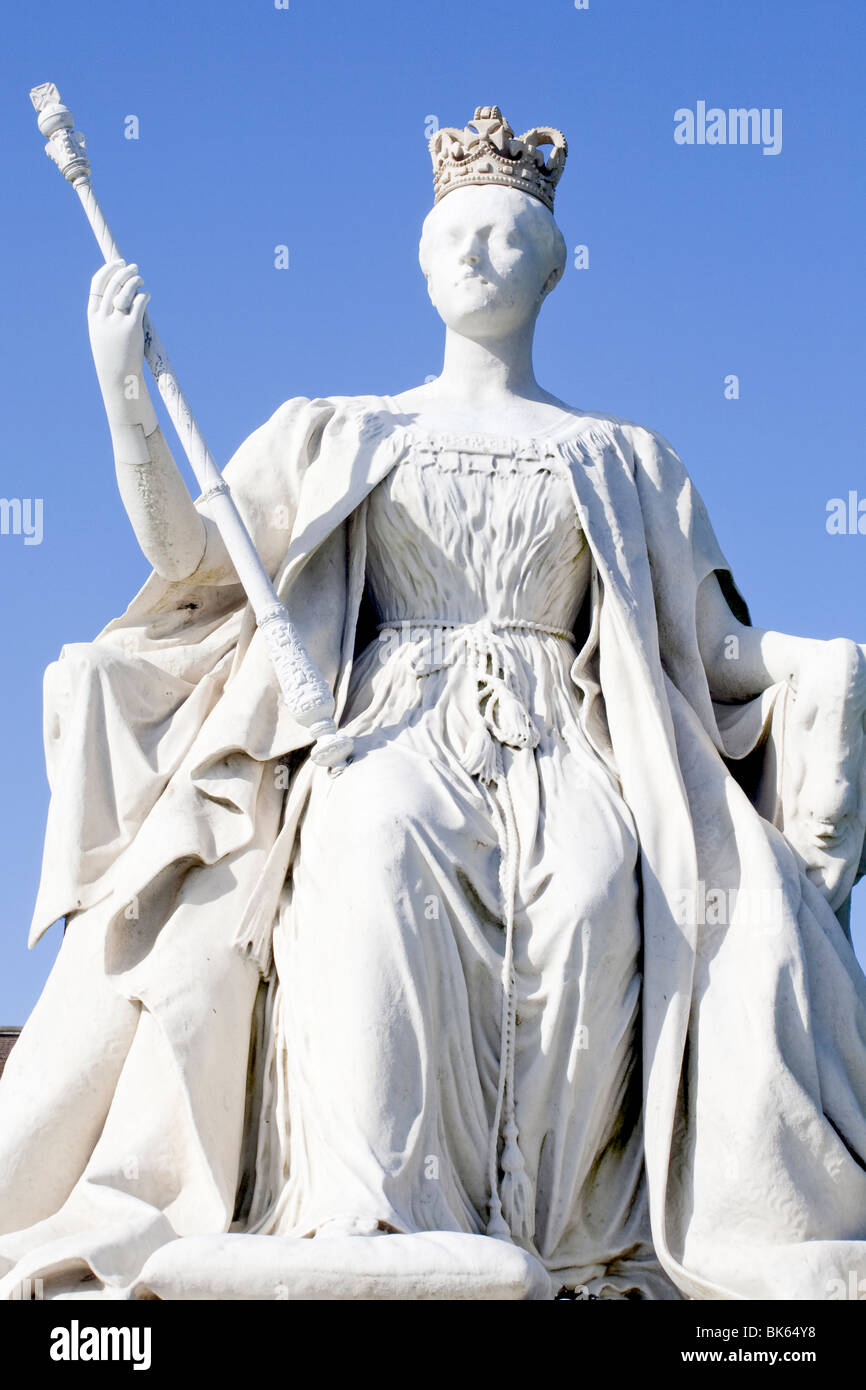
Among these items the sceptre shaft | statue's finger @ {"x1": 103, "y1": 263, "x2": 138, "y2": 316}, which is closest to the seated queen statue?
statue's finger @ {"x1": 103, "y1": 263, "x2": 138, "y2": 316}

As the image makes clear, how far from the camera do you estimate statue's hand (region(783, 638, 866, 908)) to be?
7.57m

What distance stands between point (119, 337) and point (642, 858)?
98.0 inches

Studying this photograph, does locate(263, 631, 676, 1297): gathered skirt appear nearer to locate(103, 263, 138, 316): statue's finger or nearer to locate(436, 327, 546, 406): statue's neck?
locate(436, 327, 546, 406): statue's neck

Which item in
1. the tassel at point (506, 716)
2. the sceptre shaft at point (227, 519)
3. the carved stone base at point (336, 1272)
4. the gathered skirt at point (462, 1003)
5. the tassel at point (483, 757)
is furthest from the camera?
the tassel at point (506, 716)

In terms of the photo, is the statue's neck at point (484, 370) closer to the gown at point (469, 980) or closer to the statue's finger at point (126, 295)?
the gown at point (469, 980)

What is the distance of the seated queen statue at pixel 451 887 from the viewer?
670 cm

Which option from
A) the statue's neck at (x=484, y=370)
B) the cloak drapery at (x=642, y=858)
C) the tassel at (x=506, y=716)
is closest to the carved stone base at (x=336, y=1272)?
the cloak drapery at (x=642, y=858)

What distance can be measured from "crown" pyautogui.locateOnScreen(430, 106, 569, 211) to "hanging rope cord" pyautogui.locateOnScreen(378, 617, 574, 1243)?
5.65 feet

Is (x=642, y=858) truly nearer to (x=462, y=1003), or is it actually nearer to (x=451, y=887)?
(x=451, y=887)

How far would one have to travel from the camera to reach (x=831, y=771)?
757 cm

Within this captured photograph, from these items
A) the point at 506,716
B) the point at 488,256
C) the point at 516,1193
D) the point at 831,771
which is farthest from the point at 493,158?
the point at 516,1193

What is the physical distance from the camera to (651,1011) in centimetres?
711
